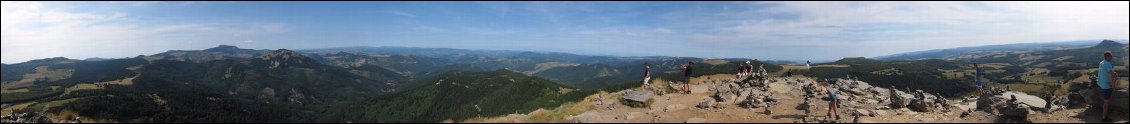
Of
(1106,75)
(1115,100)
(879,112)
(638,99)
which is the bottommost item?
(879,112)

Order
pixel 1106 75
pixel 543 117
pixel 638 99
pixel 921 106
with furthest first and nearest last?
pixel 638 99, pixel 921 106, pixel 543 117, pixel 1106 75

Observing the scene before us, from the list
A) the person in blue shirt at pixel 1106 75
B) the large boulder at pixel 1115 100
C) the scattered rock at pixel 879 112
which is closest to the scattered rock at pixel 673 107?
the scattered rock at pixel 879 112

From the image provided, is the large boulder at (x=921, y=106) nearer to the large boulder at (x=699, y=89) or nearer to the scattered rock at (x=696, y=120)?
the large boulder at (x=699, y=89)

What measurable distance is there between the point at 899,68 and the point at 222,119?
811ft

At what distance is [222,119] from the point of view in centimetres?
17288

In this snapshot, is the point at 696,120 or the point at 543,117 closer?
the point at 543,117

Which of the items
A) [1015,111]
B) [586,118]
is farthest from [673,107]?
[1015,111]

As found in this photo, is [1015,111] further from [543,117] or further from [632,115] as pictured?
[543,117]

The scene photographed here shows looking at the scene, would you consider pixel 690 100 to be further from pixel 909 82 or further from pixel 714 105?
pixel 909 82

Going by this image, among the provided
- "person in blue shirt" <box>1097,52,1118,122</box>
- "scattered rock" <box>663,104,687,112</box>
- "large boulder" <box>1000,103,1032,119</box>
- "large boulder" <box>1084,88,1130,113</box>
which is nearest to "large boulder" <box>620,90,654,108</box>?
"scattered rock" <box>663,104,687,112</box>

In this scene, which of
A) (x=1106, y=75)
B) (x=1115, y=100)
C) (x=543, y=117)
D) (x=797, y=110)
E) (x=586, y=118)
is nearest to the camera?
(x=1106, y=75)

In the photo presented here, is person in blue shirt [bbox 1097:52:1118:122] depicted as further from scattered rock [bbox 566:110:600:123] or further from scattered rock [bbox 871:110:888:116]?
scattered rock [bbox 566:110:600:123]

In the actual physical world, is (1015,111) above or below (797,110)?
above

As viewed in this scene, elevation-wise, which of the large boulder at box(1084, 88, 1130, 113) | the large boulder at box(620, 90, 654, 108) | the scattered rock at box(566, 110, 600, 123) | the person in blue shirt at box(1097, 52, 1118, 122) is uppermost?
the person in blue shirt at box(1097, 52, 1118, 122)
